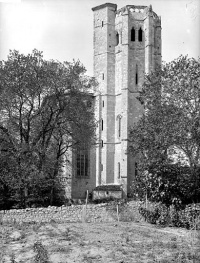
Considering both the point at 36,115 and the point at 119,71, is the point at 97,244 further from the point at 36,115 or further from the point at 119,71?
the point at 119,71

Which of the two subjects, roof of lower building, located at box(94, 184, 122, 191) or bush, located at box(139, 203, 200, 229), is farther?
roof of lower building, located at box(94, 184, 122, 191)

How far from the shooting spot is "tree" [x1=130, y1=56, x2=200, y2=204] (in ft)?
93.0

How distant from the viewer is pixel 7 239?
15859 mm

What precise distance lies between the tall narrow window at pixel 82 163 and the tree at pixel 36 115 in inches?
721

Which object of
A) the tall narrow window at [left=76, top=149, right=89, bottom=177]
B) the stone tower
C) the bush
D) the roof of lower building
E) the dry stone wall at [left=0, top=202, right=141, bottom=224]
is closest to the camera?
the bush

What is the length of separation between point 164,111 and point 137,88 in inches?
930

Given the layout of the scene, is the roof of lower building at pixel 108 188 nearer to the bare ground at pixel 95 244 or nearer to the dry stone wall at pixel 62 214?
the dry stone wall at pixel 62 214

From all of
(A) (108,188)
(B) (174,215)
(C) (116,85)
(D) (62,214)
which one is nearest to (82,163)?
(A) (108,188)

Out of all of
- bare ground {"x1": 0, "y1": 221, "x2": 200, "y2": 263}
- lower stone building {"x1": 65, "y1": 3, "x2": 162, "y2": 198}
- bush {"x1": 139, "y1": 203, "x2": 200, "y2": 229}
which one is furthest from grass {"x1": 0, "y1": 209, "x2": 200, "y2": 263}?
lower stone building {"x1": 65, "y1": 3, "x2": 162, "y2": 198}

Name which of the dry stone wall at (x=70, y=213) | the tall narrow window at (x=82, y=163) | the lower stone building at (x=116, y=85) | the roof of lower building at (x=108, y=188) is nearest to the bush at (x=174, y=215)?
the dry stone wall at (x=70, y=213)

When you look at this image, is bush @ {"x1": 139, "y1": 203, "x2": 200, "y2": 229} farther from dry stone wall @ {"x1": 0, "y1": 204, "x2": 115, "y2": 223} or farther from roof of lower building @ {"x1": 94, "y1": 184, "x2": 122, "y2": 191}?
roof of lower building @ {"x1": 94, "y1": 184, "x2": 122, "y2": 191}

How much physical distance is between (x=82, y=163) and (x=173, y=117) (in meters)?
26.3

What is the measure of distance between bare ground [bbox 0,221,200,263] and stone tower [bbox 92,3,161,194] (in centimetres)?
3307

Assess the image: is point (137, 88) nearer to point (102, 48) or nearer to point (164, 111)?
point (102, 48)
